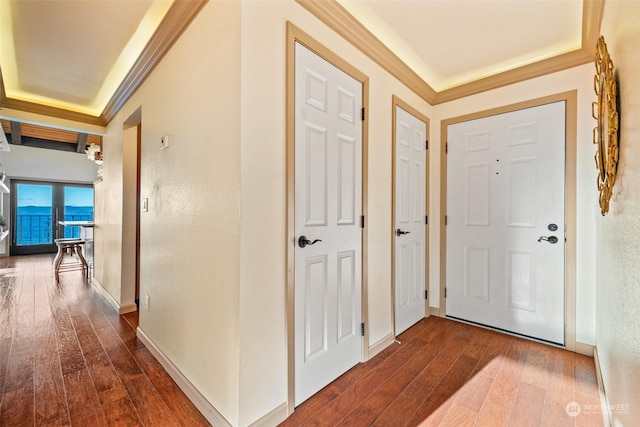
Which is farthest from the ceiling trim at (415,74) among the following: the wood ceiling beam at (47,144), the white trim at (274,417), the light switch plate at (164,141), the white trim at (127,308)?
the wood ceiling beam at (47,144)

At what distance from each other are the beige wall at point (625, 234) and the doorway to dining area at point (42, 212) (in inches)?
416

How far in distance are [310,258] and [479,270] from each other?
2006mm

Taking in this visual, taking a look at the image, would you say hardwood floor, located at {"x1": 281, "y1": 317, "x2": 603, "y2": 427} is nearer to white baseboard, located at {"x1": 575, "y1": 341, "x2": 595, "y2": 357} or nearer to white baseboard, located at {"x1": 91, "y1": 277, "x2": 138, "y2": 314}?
white baseboard, located at {"x1": 575, "y1": 341, "x2": 595, "y2": 357}

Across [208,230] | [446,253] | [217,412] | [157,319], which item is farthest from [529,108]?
[157,319]

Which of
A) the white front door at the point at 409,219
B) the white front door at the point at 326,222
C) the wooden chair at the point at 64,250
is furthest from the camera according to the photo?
the wooden chair at the point at 64,250

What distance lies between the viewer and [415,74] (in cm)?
261

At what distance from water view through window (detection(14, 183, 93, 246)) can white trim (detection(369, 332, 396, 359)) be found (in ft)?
31.2

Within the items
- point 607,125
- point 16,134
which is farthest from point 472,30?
point 16,134

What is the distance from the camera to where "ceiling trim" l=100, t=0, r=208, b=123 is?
168 cm

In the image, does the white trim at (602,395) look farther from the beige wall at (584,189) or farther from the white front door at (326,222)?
the white front door at (326,222)

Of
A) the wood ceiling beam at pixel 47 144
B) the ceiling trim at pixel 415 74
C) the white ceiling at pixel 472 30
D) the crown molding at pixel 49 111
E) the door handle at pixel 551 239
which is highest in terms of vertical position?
the wood ceiling beam at pixel 47 144

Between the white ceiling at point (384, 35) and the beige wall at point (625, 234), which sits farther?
the white ceiling at point (384, 35)

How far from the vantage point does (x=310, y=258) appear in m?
1.68

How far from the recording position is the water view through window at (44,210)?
7273 mm
